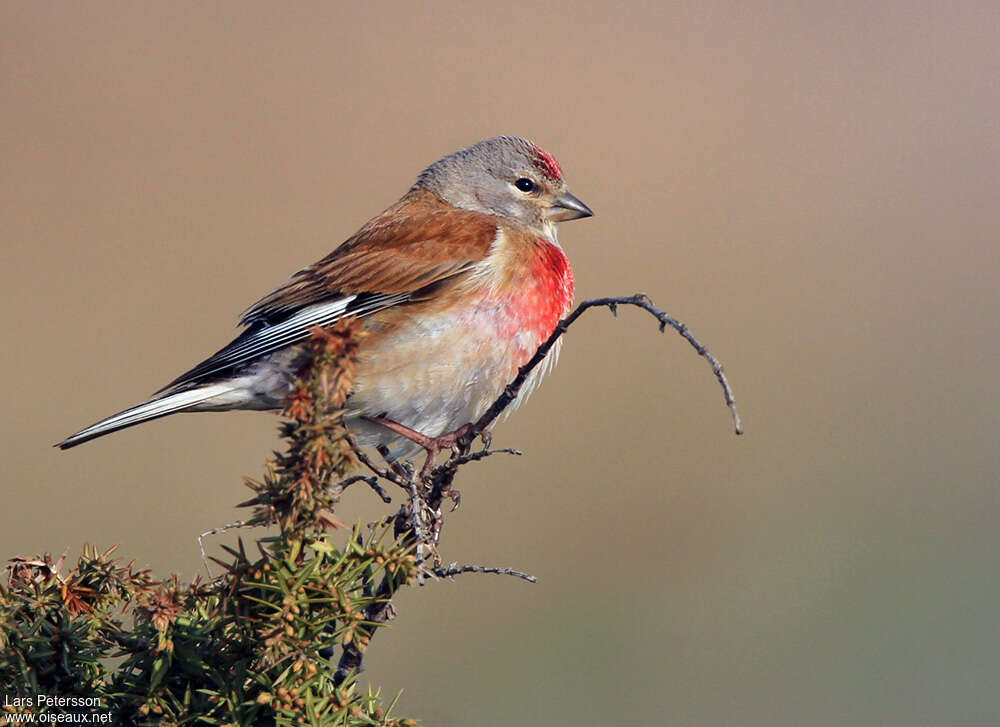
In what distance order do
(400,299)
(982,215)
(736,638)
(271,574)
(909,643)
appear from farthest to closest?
(982,215) → (736,638) → (909,643) → (400,299) → (271,574)

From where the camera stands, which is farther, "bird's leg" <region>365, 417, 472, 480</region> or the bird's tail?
"bird's leg" <region>365, 417, 472, 480</region>

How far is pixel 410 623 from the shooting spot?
5.12 meters

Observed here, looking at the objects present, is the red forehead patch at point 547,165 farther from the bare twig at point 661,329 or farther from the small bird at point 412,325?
the bare twig at point 661,329

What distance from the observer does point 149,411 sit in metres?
3.04

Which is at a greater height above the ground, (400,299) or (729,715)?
(400,299)

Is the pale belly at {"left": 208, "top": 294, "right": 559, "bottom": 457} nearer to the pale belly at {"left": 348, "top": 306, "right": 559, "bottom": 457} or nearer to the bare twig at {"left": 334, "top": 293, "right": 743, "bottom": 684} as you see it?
the pale belly at {"left": 348, "top": 306, "right": 559, "bottom": 457}

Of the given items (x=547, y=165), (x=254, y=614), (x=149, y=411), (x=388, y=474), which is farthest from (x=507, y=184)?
(x=254, y=614)

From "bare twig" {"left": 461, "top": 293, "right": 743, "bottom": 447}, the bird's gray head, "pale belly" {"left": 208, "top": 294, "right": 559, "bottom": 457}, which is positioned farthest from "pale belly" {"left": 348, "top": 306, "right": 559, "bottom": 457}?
"bare twig" {"left": 461, "top": 293, "right": 743, "bottom": 447}

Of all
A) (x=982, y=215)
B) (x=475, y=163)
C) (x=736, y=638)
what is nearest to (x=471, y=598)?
(x=736, y=638)

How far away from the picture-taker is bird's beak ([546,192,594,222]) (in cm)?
427

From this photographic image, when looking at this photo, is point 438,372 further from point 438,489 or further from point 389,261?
point 438,489

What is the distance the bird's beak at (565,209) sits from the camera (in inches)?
168

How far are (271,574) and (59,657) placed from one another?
0.32 m

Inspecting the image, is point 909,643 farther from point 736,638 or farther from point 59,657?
point 59,657
